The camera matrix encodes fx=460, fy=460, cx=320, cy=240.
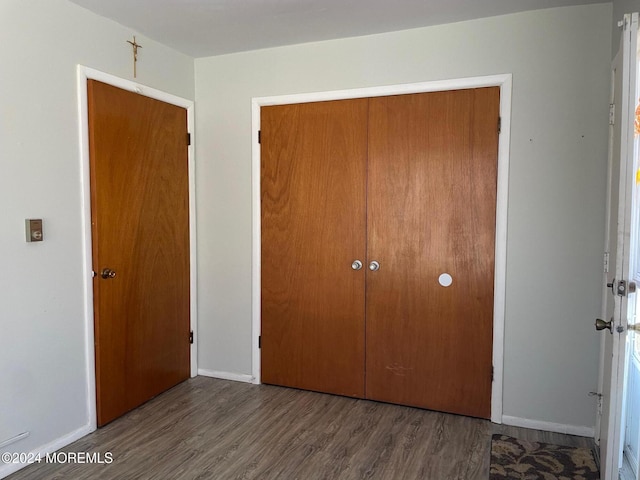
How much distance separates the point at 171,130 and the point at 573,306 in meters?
2.83

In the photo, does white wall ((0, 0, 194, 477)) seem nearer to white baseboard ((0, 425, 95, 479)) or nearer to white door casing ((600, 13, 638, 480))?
white baseboard ((0, 425, 95, 479))

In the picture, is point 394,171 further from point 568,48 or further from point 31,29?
point 31,29

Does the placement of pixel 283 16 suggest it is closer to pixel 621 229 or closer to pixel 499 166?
pixel 499 166

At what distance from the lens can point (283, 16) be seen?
268 cm

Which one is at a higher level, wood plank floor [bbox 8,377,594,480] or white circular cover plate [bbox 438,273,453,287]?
white circular cover plate [bbox 438,273,453,287]

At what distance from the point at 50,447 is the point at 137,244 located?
4.01 feet

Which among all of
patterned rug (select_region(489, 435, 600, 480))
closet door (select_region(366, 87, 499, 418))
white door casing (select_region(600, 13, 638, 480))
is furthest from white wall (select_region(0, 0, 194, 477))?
white door casing (select_region(600, 13, 638, 480))

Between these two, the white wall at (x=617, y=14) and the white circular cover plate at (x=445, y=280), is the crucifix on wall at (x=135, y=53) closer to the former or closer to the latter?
the white circular cover plate at (x=445, y=280)

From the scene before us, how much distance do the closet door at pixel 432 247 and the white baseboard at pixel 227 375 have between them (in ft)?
3.24

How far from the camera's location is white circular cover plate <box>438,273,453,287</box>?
2.90 meters

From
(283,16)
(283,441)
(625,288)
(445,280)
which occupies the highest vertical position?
(283,16)

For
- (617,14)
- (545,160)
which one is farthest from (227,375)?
(617,14)

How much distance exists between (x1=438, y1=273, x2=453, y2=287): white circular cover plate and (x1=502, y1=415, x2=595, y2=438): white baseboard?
2.86 feet

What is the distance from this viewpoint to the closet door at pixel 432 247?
281cm
